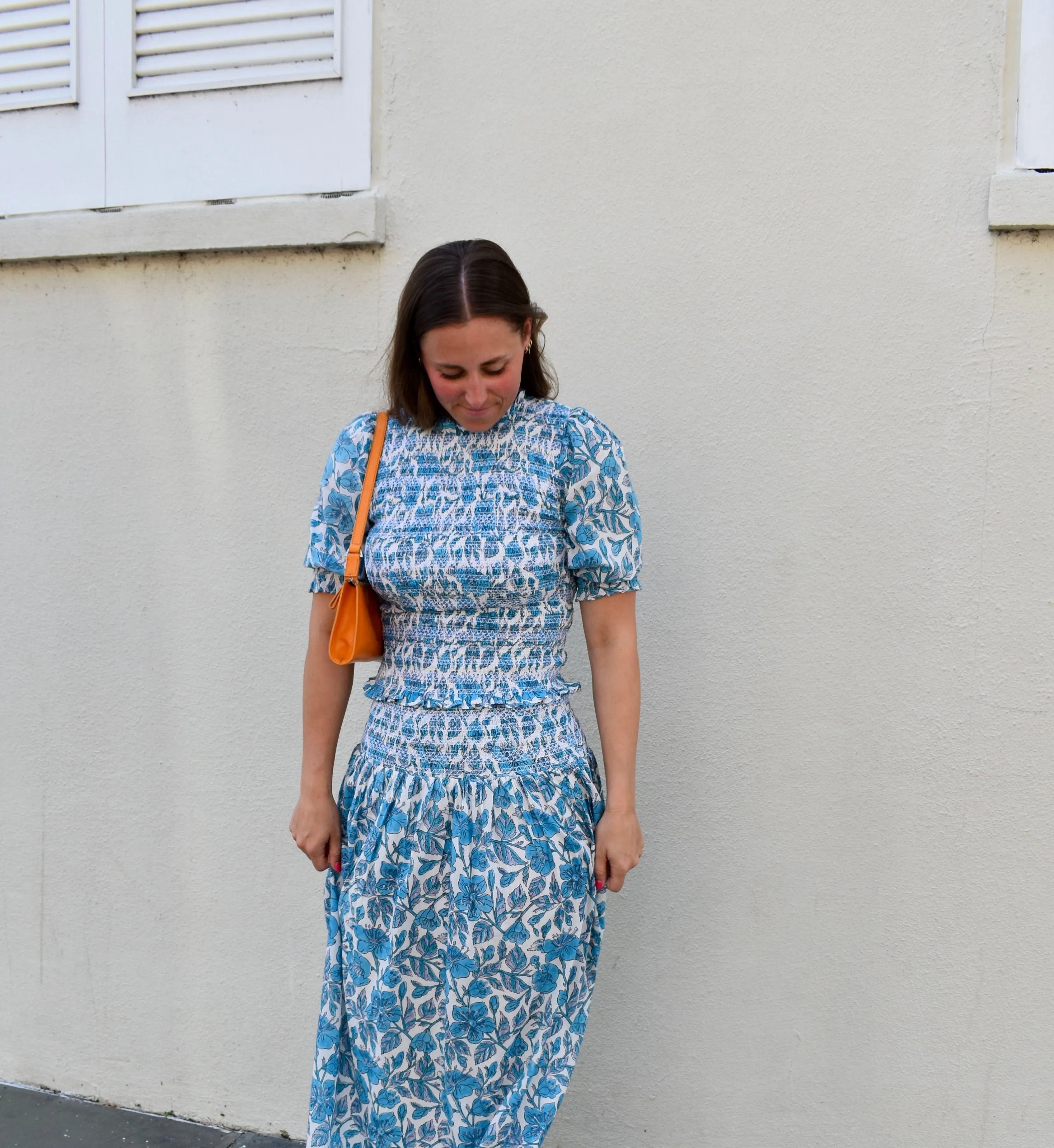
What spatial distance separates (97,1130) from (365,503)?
199 centimetres

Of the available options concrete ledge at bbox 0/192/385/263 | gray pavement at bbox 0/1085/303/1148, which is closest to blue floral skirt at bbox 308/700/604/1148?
gray pavement at bbox 0/1085/303/1148

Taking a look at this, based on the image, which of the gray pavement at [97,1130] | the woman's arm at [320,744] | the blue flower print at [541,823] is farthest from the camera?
the gray pavement at [97,1130]

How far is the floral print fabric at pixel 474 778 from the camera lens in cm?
201

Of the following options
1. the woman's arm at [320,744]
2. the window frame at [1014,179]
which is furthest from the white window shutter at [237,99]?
the window frame at [1014,179]

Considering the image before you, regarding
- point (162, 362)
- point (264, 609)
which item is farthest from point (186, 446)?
point (264, 609)

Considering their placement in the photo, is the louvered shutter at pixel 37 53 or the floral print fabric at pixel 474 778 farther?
the louvered shutter at pixel 37 53

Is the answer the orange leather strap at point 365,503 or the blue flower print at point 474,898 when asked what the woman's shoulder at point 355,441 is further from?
the blue flower print at point 474,898

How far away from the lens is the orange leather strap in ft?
6.69

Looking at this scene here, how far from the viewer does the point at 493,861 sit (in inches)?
78.9

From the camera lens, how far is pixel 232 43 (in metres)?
2.77

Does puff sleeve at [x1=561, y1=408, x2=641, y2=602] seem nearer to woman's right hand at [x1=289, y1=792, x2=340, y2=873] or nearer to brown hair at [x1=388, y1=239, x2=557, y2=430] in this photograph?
brown hair at [x1=388, y1=239, x2=557, y2=430]

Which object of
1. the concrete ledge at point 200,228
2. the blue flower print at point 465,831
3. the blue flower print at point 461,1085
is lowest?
the blue flower print at point 461,1085

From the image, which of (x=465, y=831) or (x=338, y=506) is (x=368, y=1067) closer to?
(x=465, y=831)

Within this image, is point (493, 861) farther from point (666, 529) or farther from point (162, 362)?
point (162, 362)
